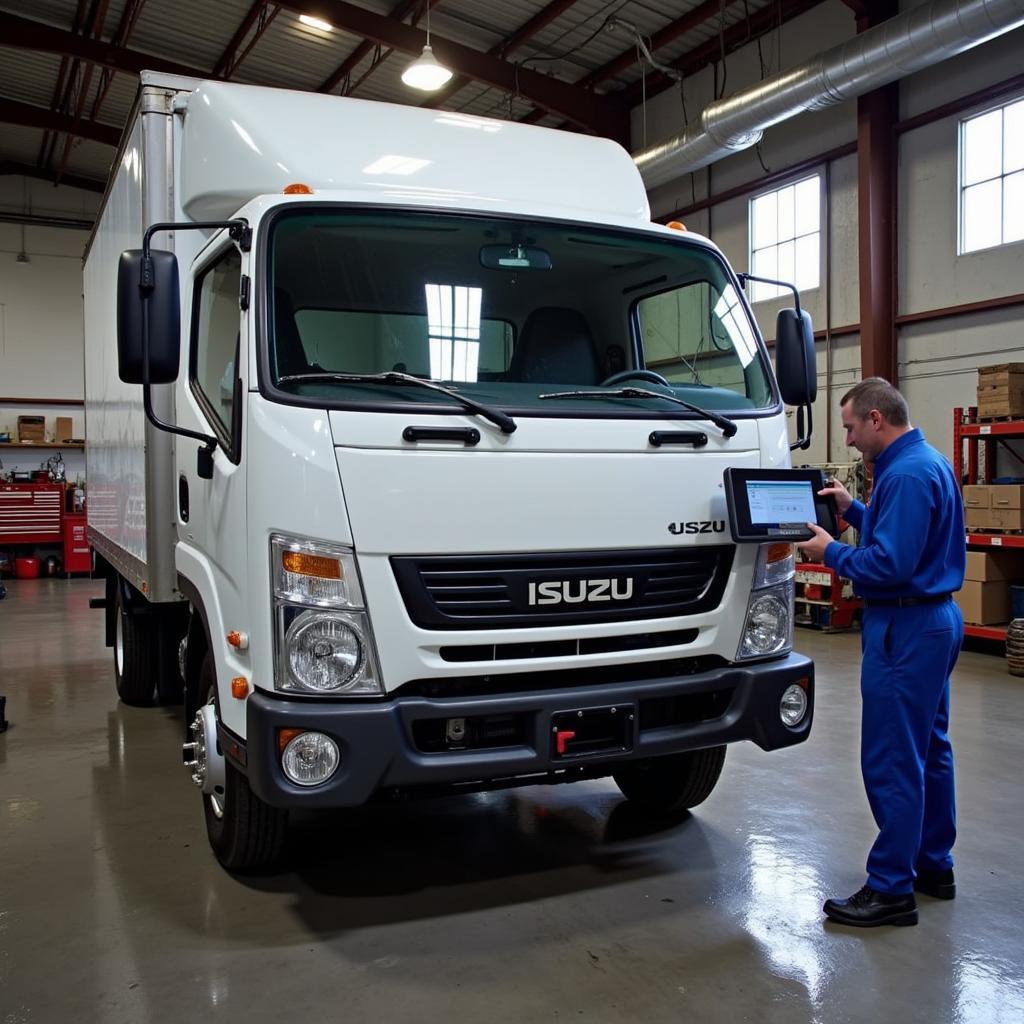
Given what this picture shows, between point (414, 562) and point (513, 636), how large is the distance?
38 cm

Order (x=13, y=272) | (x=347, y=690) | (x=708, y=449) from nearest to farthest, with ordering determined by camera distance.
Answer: (x=347, y=690) < (x=708, y=449) < (x=13, y=272)

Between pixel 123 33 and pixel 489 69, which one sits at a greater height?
pixel 123 33

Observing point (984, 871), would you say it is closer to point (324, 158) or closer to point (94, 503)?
point (324, 158)

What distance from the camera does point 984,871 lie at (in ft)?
12.2

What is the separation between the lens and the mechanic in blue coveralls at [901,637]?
10.3ft

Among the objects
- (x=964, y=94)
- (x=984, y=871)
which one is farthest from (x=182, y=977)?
(x=964, y=94)

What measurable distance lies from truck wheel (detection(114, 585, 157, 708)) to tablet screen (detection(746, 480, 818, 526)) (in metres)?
3.92

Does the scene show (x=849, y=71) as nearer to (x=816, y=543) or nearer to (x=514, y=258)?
(x=514, y=258)

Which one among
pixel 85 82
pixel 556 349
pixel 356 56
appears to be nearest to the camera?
pixel 556 349

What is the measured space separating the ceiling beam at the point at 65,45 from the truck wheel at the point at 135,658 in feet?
26.0

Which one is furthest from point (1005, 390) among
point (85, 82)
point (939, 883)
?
point (85, 82)

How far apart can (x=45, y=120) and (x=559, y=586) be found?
49.9 feet

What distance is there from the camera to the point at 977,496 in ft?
27.7

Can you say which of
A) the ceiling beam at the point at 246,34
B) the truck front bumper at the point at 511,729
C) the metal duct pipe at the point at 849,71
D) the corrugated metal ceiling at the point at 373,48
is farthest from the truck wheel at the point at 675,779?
the ceiling beam at the point at 246,34
